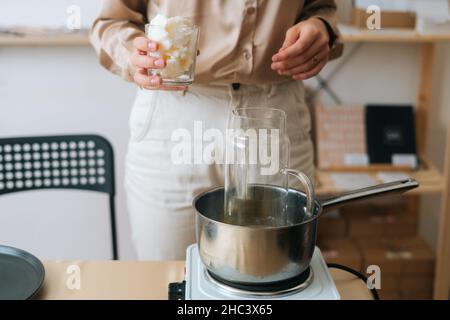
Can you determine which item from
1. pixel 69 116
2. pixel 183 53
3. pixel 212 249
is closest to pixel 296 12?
pixel 183 53

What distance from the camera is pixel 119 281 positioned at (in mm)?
960

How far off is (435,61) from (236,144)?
1657mm

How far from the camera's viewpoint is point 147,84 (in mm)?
999

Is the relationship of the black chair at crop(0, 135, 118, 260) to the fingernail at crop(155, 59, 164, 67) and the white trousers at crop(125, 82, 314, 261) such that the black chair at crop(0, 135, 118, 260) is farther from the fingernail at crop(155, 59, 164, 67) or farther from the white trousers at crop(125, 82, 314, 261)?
the fingernail at crop(155, 59, 164, 67)

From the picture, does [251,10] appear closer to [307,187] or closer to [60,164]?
[307,187]

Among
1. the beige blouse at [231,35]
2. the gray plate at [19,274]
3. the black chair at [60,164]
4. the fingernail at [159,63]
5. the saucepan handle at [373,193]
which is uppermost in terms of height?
the beige blouse at [231,35]

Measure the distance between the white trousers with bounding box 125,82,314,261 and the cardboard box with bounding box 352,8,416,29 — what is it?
2.86 feet

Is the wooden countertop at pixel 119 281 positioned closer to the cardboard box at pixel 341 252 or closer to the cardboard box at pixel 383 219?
the cardboard box at pixel 341 252

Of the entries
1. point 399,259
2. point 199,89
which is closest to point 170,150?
point 199,89

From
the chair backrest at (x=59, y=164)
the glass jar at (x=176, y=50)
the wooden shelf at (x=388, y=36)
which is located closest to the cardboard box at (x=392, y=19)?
the wooden shelf at (x=388, y=36)

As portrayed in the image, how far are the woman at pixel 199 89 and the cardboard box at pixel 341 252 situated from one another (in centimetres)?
93

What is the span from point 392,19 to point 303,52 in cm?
110

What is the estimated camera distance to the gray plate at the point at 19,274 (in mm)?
879

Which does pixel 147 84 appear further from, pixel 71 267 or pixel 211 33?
pixel 71 267
